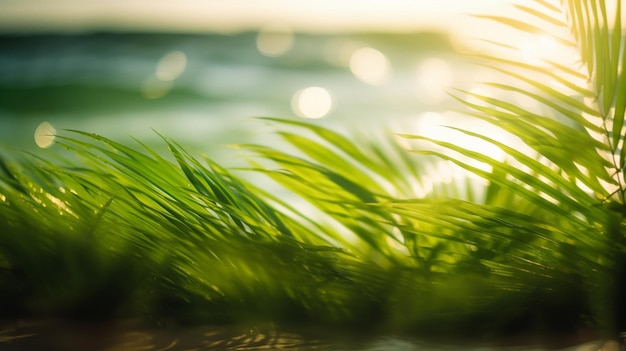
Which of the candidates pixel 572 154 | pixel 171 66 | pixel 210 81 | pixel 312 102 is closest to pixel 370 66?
pixel 312 102

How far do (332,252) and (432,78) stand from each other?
263 inches

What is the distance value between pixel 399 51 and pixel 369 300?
25.7 feet

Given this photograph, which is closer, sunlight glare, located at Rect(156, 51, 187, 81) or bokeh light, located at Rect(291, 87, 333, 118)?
bokeh light, located at Rect(291, 87, 333, 118)

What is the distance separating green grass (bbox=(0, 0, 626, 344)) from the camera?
0.42m

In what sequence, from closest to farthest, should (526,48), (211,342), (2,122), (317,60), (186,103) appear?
(211,342), (526,48), (2,122), (186,103), (317,60)

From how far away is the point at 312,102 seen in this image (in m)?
6.58

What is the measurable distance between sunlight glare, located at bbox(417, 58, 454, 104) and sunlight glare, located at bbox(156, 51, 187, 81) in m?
2.51

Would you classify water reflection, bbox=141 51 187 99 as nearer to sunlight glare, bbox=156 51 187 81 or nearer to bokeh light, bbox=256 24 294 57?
sunlight glare, bbox=156 51 187 81

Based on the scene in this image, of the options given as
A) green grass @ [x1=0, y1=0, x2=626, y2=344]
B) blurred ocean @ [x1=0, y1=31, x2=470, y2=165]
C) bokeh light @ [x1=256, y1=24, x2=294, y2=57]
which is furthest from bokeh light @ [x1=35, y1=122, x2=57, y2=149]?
bokeh light @ [x1=256, y1=24, x2=294, y2=57]

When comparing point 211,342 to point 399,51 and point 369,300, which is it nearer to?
point 369,300

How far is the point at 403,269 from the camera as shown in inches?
17.1

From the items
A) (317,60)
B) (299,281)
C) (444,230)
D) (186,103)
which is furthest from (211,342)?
(317,60)

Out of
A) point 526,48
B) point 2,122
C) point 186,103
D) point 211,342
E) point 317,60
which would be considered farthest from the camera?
point 317,60

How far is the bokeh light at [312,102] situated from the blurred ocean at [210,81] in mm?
12
